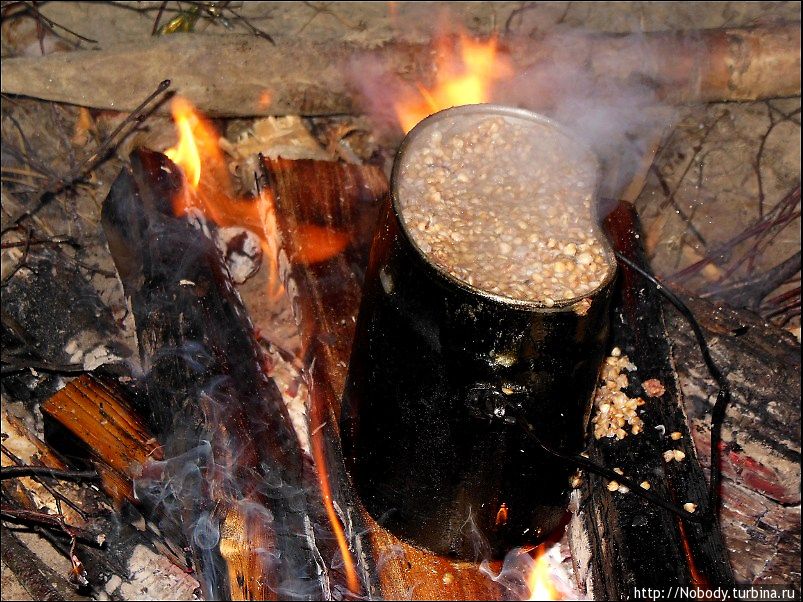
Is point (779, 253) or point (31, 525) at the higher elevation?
point (779, 253)

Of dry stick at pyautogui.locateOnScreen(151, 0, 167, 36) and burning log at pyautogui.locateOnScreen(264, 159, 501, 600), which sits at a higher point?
dry stick at pyautogui.locateOnScreen(151, 0, 167, 36)

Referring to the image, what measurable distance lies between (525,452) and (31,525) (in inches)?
87.3

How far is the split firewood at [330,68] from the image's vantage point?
4.08 m

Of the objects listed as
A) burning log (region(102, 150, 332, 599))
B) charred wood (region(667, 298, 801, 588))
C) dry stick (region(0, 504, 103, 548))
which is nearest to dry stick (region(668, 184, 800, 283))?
charred wood (region(667, 298, 801, 588))

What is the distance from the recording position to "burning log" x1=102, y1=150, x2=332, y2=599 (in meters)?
2.47

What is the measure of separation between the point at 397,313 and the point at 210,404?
3.46 feet

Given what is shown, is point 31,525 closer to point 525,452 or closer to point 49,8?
point 525,452

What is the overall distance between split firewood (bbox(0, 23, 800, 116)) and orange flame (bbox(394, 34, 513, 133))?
2.8 inches

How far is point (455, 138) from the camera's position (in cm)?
242

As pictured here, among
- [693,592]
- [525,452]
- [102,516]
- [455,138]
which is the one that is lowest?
[693,592]

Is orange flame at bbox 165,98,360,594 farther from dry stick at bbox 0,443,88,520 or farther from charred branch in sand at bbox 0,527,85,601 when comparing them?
charred branch in sand at bbox 0,527,85,601

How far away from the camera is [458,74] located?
4434 mm

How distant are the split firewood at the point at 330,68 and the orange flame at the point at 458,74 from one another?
7 cm

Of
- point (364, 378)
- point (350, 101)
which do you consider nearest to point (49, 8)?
point (350, 101)
